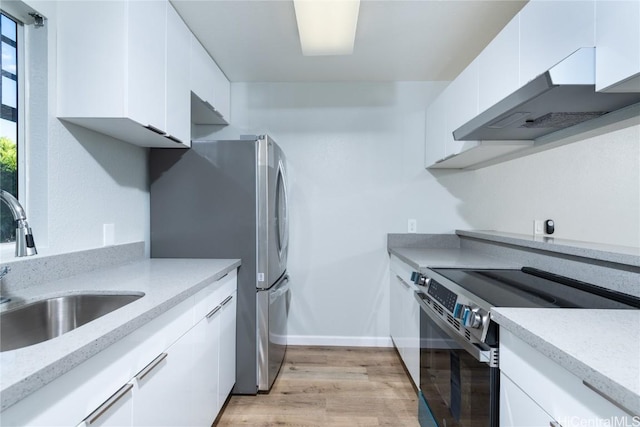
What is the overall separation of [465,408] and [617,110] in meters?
1.37

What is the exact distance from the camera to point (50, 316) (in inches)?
46.1

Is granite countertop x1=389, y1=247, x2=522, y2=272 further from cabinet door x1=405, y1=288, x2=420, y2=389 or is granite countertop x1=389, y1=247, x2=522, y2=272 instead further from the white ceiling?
the white ceiling

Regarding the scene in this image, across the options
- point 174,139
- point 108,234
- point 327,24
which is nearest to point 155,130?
point 174,139

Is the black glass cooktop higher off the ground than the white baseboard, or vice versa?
the black glass cooktop

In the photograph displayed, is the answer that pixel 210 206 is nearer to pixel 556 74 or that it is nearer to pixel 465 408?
pixel 465 408

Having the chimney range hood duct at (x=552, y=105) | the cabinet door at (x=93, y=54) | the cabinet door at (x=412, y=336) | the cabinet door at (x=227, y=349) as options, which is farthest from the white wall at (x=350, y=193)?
the cabinet door at (x=93, y=54)

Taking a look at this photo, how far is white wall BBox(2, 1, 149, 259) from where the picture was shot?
137cm

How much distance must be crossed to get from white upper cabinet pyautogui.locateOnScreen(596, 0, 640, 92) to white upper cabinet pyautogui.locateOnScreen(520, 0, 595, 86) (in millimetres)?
45

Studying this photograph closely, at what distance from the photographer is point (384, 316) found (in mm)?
2828

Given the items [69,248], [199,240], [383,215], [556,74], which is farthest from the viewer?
[383,215]

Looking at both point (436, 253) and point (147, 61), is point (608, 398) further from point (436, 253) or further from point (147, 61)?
point (147, 61)

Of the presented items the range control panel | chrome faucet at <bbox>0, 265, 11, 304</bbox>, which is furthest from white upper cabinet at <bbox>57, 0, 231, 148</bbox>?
the range control panel

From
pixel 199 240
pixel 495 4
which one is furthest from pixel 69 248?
pixel 495 4

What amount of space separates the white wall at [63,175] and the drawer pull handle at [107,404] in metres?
0.82
